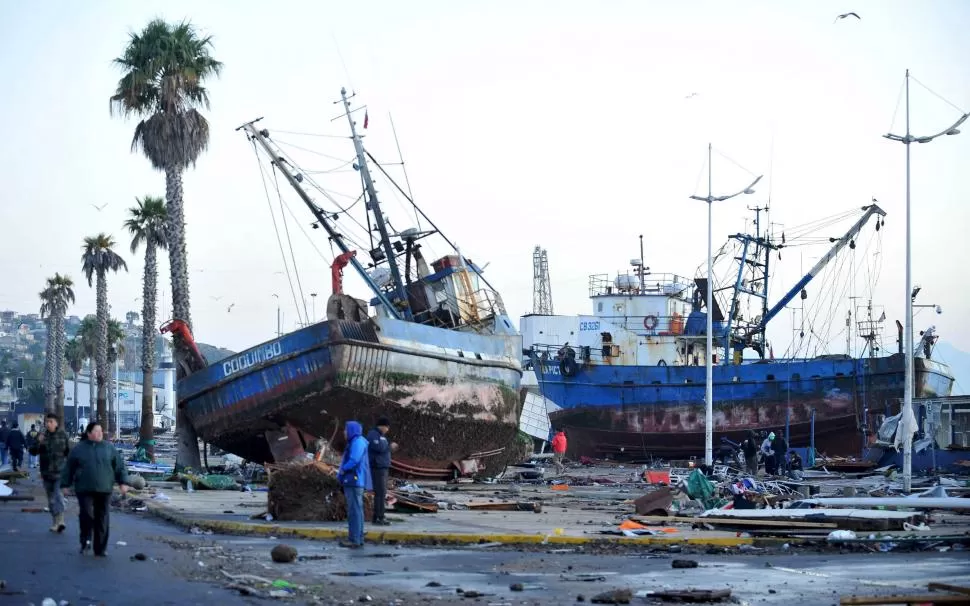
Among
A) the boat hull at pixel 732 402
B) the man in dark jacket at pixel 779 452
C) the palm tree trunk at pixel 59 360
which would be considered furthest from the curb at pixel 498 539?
the palm tree trunk at pixel 59 360

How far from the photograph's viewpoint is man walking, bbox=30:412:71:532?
501 inches

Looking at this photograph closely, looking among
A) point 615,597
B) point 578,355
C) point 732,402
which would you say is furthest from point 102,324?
point 615,597

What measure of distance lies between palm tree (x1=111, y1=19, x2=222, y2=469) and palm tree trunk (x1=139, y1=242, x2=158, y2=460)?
19.1ft

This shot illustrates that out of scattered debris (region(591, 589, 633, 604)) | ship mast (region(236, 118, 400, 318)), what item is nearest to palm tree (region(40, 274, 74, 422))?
ship mast (region(236, 118, 400, 318))

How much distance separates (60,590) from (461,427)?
17.7 metres

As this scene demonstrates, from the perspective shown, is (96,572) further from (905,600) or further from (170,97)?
(170,97)

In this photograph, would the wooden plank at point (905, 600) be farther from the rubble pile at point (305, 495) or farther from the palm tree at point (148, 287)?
the palm tree at point (148, 287)

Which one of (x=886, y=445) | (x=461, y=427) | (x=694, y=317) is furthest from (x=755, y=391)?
(x=461, y=427)

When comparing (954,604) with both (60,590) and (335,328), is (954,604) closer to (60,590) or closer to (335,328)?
(60,590)

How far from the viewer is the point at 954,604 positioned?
25.3 ft

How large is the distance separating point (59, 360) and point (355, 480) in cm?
5365

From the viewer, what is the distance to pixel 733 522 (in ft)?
44.9

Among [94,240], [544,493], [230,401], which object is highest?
[94,240]

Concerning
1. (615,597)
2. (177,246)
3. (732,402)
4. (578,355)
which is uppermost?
(177,246)
